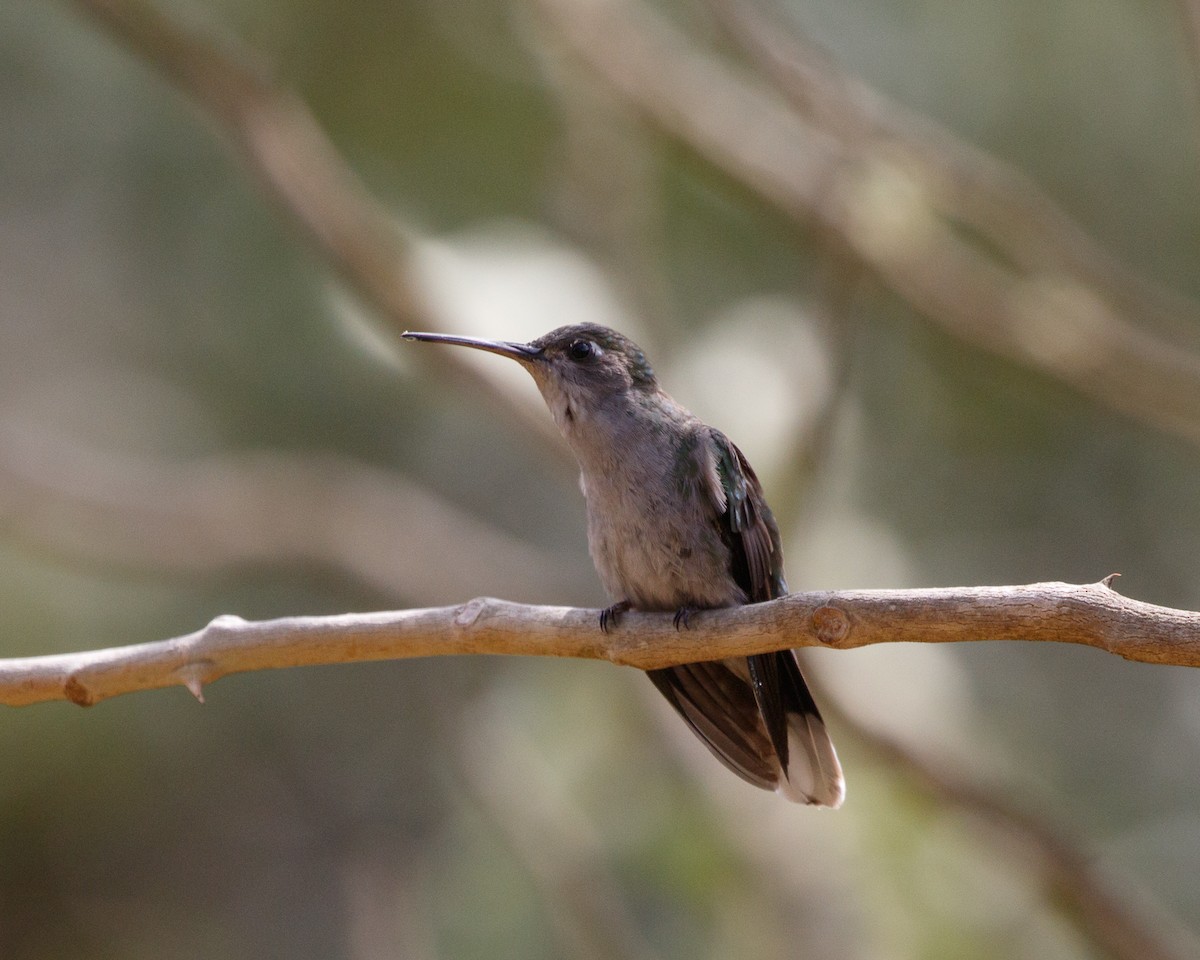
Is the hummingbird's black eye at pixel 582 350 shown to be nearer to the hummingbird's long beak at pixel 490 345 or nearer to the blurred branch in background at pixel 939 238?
the hummingbird's long beak at pixel 490 345

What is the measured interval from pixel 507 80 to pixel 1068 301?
372 cm

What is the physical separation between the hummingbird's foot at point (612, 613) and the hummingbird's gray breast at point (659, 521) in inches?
1.0

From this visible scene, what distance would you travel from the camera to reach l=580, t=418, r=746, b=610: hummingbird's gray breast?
306 cm

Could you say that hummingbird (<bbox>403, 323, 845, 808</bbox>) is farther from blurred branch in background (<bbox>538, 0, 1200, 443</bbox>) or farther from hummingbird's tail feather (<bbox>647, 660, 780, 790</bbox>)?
blurred branch in background (<bbox>538, 0, 1200, 443</bbox>)

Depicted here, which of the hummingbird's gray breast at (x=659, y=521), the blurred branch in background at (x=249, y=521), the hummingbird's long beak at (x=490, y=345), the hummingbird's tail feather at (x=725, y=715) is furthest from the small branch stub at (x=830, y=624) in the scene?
the blurred branch in background at (x=249, y=521)

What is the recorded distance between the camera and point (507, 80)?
7629 millimetres

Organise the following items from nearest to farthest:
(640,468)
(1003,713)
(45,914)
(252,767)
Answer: (640,468), (1003,713), (45,914), (252,767)

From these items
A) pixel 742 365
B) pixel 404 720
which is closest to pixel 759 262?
pixel 742 365

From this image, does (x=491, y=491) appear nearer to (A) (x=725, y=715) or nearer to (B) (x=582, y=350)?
(B) (x=582, y=350)

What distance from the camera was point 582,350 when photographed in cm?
338

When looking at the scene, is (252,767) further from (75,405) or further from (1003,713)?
(1003,713)

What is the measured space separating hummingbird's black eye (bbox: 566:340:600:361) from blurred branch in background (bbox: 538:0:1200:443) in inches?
82.5

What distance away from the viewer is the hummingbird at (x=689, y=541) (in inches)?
121

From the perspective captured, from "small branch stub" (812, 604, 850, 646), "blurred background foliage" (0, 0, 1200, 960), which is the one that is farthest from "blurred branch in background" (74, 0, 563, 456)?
"small branch stub" (812, 604, 850, 646)
